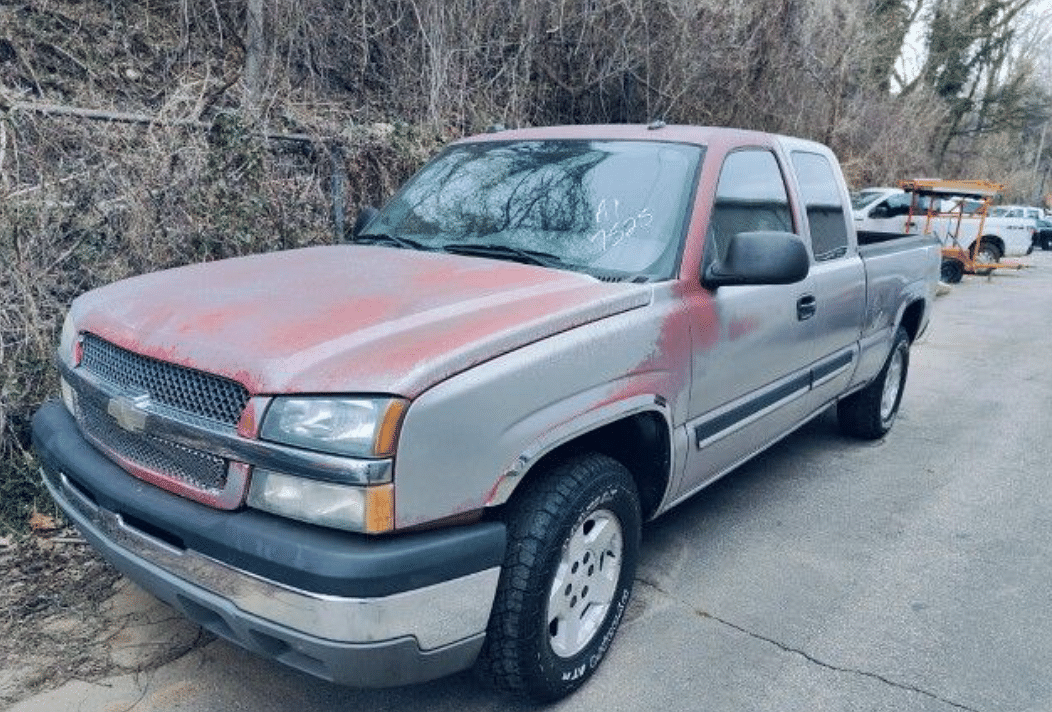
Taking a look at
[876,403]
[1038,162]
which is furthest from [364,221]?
[1038,162]

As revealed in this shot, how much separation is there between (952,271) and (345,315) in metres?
17.1

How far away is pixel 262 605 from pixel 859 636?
7.61 ft

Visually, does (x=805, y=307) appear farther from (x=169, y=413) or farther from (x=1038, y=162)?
(x=1038, y=162)

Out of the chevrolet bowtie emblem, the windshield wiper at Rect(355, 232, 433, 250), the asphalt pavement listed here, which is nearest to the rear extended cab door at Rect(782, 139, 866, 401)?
the asphalt pavement

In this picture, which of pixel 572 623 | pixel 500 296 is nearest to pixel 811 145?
pixel 500 296

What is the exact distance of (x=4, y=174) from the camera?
469cm

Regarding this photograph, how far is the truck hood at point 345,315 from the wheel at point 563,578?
508 mm

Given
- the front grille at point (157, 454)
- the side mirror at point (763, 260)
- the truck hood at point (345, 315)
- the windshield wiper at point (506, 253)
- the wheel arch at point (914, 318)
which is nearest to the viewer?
the truck hood at point (345, 315)

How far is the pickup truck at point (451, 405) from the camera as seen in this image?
86.4 inches

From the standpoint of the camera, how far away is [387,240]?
382cm

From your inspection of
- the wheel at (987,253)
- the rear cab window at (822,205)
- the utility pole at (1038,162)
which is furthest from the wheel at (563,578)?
the utility pole at (1038,162)

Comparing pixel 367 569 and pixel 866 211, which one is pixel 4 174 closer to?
pixel 367 569

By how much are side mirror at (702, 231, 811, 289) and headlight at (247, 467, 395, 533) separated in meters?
1.68

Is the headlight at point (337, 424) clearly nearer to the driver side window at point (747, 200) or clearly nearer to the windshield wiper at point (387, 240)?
the windshield wiper at point (387, 240)
